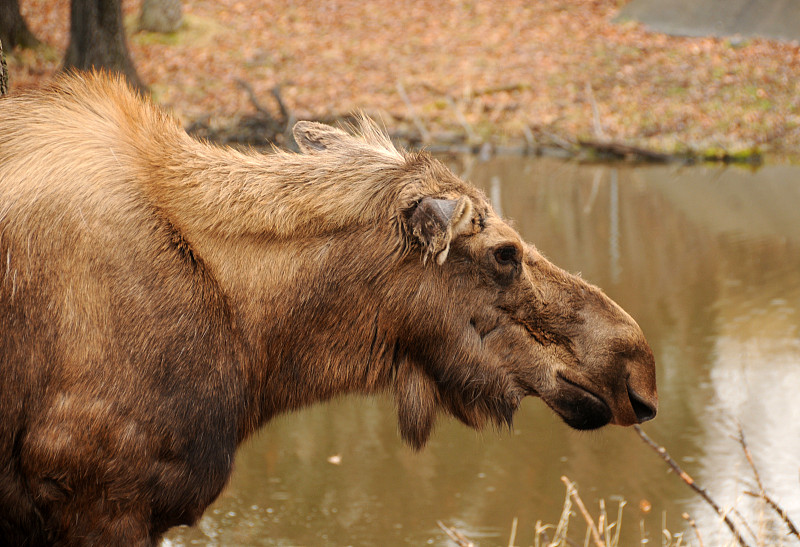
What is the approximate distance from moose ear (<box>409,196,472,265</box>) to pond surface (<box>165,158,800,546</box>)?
1.28 metres

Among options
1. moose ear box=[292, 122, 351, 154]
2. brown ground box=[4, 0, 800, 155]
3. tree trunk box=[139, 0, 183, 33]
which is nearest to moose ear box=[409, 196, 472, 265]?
moose ear box=[292, 122, 351, 154]

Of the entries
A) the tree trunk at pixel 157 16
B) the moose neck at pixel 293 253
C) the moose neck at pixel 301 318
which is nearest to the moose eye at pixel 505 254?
the moose neck at pixel 293 253

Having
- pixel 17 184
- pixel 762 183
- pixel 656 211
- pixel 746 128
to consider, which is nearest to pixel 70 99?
pixel 17 184

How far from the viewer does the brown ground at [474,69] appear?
65.3ft

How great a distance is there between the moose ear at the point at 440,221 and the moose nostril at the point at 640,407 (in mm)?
958

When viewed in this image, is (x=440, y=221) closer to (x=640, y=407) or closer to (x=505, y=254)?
(x=505, y=254)

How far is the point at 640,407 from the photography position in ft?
12.1

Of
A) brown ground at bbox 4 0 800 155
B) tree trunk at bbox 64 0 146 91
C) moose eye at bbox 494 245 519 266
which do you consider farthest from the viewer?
brown ground at bbox 4 0 800 155

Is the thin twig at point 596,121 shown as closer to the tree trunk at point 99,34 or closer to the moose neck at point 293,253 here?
the tree trunk at point 99,34

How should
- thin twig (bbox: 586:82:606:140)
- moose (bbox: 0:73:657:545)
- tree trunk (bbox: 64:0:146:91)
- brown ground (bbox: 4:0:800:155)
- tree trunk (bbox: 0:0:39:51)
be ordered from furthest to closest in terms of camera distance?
1. tree trunk (bbox: 0:0:39:51)
2. brown ground (bbox: 4:0:800:155)
3. thin twig (bbox: 586:82:606:140)
4. tree trunk (bbox: 64:0:146:91)
5. moose (bbox: 0:73:657:545)

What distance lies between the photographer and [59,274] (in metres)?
3.15

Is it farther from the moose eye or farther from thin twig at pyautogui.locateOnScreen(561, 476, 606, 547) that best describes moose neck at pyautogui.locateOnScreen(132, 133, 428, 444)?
thin twig at pyautogui.locateOnScreen(561, 476, 606, 547)

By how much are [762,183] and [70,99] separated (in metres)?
14.4

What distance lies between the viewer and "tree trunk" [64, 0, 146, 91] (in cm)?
1362
